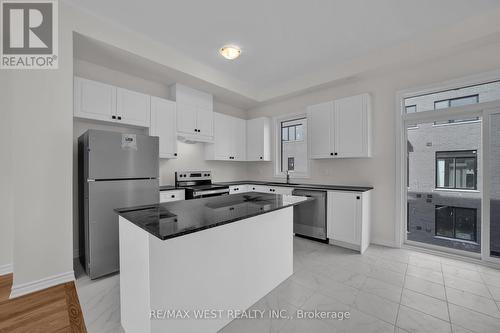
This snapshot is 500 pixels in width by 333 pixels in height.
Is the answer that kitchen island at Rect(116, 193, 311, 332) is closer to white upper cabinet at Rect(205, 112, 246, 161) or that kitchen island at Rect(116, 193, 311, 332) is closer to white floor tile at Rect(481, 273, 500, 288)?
white floor tile at Rect(481, 273, 500, 288)

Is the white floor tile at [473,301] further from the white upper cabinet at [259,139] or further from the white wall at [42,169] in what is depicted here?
the white wall at [42,169]

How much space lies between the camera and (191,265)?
139cm

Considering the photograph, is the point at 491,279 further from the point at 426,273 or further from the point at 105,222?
the point at 105,222

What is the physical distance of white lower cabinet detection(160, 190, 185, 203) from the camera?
3.20 m

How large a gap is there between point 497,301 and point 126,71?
5.22m

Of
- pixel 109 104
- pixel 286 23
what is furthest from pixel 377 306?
pixel 109 104

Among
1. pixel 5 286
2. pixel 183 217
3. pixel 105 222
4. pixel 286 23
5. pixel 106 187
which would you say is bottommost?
pixel 5 286

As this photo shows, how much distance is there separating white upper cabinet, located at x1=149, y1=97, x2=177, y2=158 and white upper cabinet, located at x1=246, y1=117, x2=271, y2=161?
1908 mm

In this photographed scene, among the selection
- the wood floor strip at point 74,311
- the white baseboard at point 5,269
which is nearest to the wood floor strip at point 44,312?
the wood floor strip at point 74,311

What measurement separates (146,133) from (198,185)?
4.37 feet

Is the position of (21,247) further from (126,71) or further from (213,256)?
(126,71)

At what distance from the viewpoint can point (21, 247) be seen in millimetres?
2088

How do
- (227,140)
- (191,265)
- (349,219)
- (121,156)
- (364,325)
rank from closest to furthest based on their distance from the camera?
1. (191,265)
2. (364,325)
3. (121,156)
4. (349,219)
5. (227,140)

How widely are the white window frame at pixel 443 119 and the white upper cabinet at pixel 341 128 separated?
46 cm
